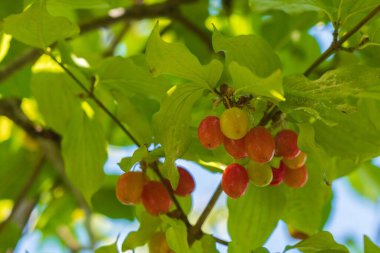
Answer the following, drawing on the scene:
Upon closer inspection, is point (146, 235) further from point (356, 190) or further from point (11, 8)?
point (356, 190)

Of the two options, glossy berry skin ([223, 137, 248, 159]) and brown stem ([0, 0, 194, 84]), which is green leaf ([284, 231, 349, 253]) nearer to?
glossy berry skin ([223, 137, 248, 159])

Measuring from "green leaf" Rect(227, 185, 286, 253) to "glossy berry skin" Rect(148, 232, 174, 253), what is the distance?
0.21 metres

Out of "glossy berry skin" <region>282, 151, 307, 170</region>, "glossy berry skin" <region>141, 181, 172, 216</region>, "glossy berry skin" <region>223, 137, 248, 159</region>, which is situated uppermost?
"glossy berry skin" <region>223, 137, 248, 159</region>

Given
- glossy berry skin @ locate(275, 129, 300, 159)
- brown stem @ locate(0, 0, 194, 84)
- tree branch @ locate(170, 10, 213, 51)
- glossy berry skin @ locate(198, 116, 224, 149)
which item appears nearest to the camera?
glossy berry skin @ locate(198, 116, 224, 149)

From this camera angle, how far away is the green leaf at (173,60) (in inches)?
59.7

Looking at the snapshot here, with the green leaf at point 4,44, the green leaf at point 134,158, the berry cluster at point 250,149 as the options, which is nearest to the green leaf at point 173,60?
the berry cluster at point 250,149

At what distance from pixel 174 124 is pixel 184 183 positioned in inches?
9.6

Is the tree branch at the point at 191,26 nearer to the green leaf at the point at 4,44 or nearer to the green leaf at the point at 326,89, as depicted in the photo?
the green leaf at the point at 4,44

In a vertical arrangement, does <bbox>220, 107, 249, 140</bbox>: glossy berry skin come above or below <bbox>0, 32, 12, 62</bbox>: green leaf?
above

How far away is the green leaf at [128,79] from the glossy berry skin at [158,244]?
38cm

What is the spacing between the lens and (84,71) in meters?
2.07

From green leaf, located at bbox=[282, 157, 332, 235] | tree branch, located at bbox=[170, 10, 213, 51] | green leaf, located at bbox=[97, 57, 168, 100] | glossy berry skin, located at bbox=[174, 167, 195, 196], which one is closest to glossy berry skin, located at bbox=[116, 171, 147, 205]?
glossy berry skin, located at bbox=[174, 167, 195, 196]

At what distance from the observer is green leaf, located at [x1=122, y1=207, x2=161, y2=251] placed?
186 centimetres

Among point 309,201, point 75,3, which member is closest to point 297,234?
point 309,201
